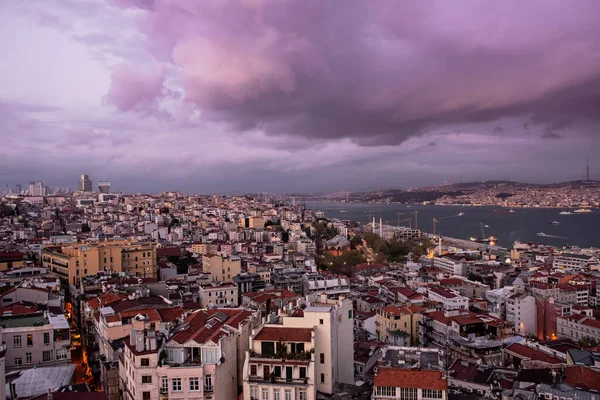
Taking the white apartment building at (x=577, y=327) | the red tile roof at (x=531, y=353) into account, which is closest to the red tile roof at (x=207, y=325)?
the red tile roof at (x=531, y=353)

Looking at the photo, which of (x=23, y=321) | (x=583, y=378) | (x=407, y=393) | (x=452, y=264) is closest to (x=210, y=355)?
(x=407, y=393)

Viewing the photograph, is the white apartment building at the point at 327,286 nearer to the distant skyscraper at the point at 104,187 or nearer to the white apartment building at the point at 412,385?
the white apartment building at the point at 412,385

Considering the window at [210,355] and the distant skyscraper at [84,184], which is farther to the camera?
the distant skyscraper at [84,184]

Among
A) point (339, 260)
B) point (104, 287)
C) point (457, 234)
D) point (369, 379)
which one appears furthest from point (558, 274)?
point (457, 234)

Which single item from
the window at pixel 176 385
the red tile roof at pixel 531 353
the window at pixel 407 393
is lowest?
the red tile roof at pixel 531 353

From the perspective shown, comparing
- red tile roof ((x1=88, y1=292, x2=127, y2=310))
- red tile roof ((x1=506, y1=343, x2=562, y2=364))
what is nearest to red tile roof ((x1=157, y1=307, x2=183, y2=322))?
red tile roof ((x1=88, y1=292, x2=127, y2=310))

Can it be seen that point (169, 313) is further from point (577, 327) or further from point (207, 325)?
point (577, 327)

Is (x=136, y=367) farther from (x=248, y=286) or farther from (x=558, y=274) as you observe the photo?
(x=558, y=274)
